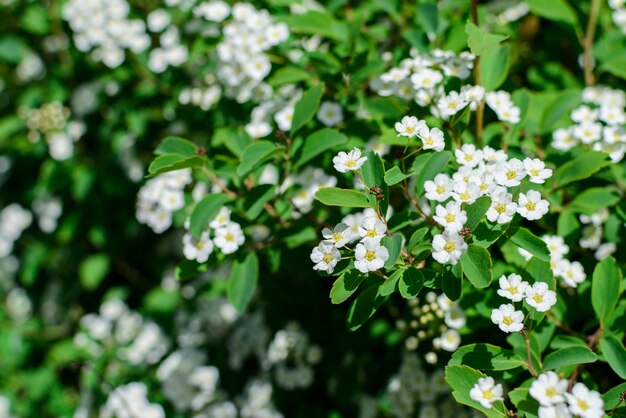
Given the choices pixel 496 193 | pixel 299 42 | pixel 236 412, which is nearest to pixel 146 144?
pixel 299 42

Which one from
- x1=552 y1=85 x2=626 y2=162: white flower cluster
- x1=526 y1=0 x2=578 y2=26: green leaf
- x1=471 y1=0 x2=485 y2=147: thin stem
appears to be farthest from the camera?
x1=526 y1=0 x2=578 y2=26: green leaf

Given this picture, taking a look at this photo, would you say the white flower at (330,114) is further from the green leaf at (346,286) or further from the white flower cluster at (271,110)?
the green leaf at (346,286)

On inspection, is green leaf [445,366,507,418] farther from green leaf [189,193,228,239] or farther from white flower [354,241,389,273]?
green leaf [189,193,228,239]

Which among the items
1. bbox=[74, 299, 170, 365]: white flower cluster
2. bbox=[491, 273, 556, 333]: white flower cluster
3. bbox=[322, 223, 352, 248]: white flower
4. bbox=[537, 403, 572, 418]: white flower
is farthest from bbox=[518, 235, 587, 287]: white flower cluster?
bbox=[74, 299, 170, 365]: white flower cluster

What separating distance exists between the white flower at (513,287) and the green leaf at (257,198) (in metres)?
0.63

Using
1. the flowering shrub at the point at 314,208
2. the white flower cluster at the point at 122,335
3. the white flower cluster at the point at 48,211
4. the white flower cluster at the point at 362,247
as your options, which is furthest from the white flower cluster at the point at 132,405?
the white flower cluster at the point at 362,247

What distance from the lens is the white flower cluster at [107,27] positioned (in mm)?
2385

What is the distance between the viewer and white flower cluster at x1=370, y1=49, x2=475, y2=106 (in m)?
1.58

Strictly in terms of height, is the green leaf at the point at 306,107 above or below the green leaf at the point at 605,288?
above

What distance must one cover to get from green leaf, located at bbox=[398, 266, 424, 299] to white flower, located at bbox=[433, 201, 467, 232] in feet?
0.39

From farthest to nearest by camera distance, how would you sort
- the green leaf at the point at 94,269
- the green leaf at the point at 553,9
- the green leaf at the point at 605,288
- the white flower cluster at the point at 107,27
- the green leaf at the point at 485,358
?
the green leaf at the point at 94,269, the white flower cluster at the point at 107,27, the green leaf at the point at 553,9, the green leaf at the point at 605,288, the green leaf at the point at 485,358

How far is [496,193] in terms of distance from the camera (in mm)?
1268

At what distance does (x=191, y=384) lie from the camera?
8.00 ft

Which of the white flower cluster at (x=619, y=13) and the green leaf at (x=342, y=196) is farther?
the white flower cluster at (x=619, y=13)
